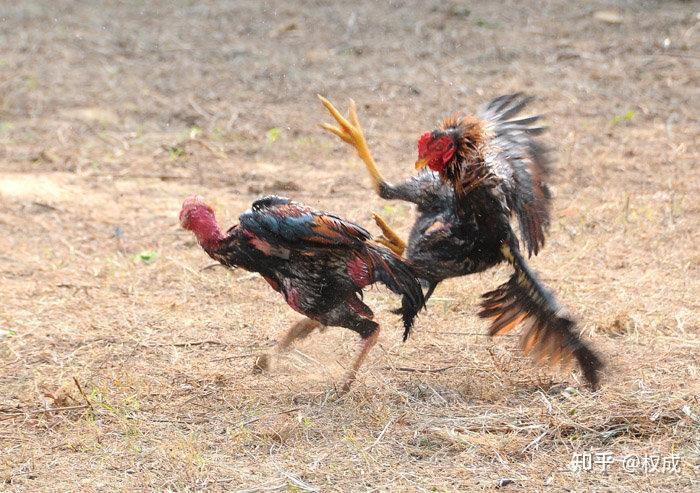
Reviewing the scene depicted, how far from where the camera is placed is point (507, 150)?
4848 millimetres

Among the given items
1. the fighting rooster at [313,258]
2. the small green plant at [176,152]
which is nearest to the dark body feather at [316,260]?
the fighting rooster at [313,258]

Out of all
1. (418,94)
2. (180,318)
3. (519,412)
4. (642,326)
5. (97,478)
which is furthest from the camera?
(418,94)

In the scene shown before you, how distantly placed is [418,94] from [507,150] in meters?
4.73

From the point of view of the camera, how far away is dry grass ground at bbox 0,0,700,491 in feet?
13.6

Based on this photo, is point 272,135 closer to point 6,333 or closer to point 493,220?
point 6,333

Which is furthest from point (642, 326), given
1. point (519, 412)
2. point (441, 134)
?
point (441, 134)

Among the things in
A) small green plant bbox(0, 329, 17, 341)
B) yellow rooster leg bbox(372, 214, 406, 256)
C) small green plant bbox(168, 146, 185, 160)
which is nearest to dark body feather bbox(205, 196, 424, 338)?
yellow rooster leg bbox(372, 214, 406, 256)

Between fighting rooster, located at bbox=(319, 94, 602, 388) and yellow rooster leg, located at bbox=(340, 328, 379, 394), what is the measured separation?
1.27 feet

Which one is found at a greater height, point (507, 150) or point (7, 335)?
point (507, 150)

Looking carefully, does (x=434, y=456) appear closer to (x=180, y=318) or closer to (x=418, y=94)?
(x=180, y=318)

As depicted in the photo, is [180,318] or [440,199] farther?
[180,318]

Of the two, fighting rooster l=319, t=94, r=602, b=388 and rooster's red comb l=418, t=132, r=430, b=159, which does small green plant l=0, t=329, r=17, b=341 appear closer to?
fighting rooster l=319, t=94, r=602, b=388

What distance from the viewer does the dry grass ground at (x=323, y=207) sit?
4145 mm

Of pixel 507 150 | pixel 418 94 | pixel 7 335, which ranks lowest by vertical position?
pixel 7 335
